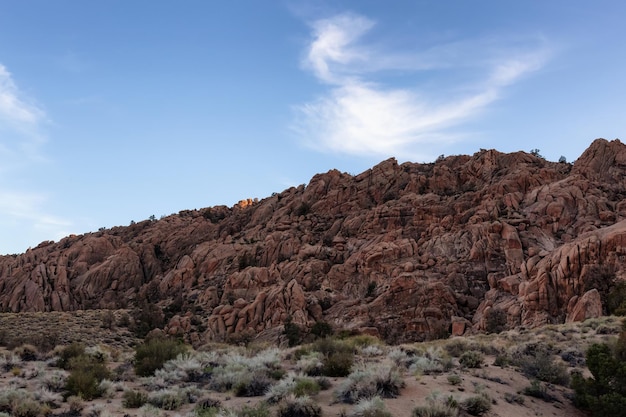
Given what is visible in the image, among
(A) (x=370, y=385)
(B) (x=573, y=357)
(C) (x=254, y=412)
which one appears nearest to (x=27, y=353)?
(C) (x=254, y=412)

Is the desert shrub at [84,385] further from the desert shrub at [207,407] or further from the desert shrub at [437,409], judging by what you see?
the desert shrub at [437,409]

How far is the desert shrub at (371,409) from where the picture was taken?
1212 centimetres

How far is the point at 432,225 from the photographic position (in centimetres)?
6297

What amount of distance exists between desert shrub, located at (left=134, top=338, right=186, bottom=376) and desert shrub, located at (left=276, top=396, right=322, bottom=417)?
9.84 meters

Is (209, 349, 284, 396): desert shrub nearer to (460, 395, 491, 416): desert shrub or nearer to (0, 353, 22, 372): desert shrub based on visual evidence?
(460, 395, 491, 416): desert shrub

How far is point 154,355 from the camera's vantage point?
22453 millimetres

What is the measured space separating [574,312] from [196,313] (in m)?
38.6

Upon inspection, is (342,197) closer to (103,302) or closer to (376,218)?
(376,218)

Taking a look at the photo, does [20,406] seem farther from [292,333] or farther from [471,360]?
[292,333]

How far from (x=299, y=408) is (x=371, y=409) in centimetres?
190

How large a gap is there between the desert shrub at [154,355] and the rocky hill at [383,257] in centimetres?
2532

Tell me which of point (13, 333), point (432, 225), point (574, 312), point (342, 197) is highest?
point (342, 197)

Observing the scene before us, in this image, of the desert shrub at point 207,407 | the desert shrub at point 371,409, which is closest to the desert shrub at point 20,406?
the desert shrub at point 207,407

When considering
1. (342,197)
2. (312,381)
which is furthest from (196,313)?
(312,381)
